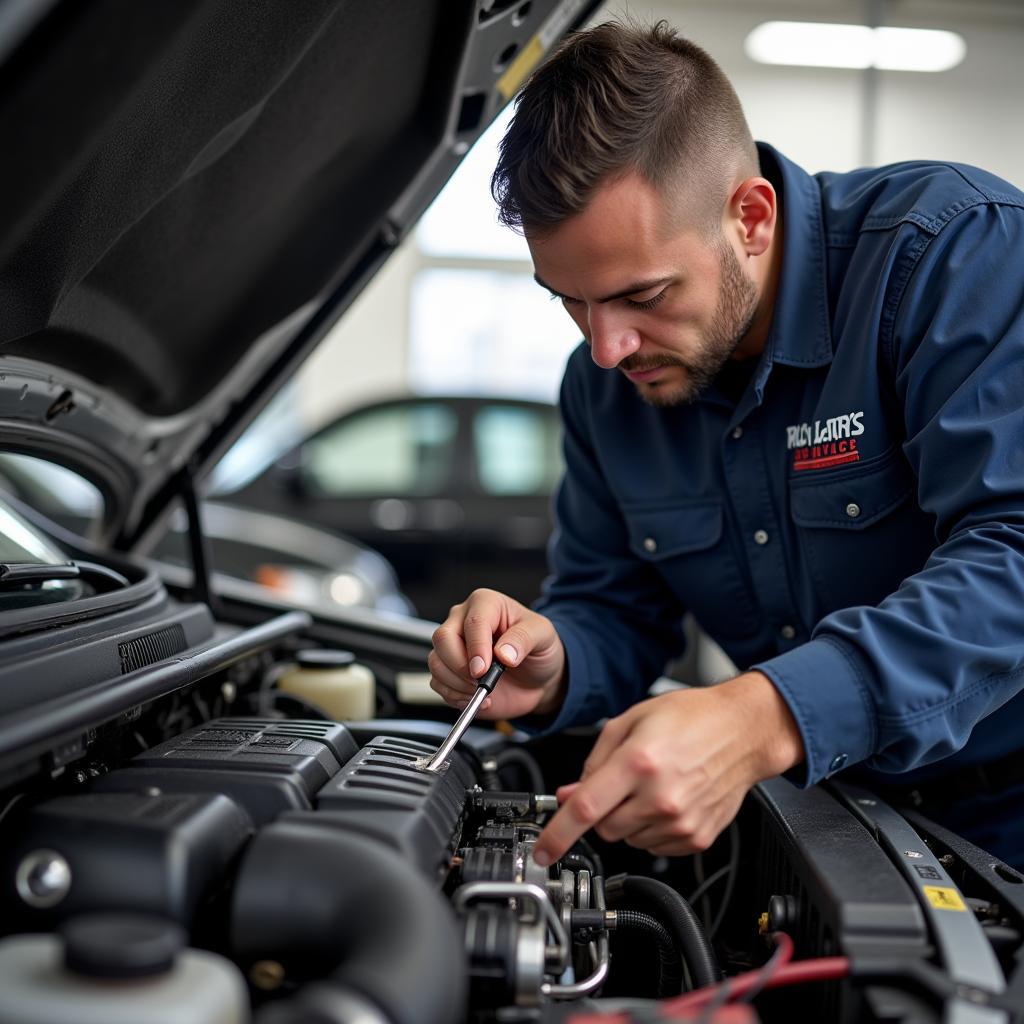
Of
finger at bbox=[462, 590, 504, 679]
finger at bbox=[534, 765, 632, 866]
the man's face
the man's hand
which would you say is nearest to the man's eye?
the man's face

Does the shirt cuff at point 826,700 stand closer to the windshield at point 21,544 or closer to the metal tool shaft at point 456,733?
the metal tool shaft at point 456,733

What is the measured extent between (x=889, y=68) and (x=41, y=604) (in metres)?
6.99

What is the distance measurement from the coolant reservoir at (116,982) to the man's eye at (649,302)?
87cm

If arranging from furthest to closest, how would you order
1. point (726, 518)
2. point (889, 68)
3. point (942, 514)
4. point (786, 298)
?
1. point (889, 68)
2. point (726, 518)
3. point (786, 298)
4. point (942, 514)

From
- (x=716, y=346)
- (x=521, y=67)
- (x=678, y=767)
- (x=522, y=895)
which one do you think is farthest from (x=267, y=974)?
(x=521, y=67)

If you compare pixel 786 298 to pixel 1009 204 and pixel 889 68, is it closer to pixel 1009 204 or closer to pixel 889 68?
pixel 1009 204

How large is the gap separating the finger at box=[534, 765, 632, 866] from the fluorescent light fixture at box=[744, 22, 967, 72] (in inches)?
276

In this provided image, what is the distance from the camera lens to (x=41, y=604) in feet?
4.08

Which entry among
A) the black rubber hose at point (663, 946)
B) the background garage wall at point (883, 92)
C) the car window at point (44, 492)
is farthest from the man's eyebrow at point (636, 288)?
the background garage wall at point (883, 92)

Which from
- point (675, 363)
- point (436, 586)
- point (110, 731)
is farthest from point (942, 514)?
point (436, 586)

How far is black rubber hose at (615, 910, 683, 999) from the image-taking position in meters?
1.07

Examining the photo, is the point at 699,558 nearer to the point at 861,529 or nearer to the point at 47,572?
the point at 861,529

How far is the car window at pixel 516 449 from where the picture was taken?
5355mm

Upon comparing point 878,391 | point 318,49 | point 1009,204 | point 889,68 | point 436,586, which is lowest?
point 436,586
